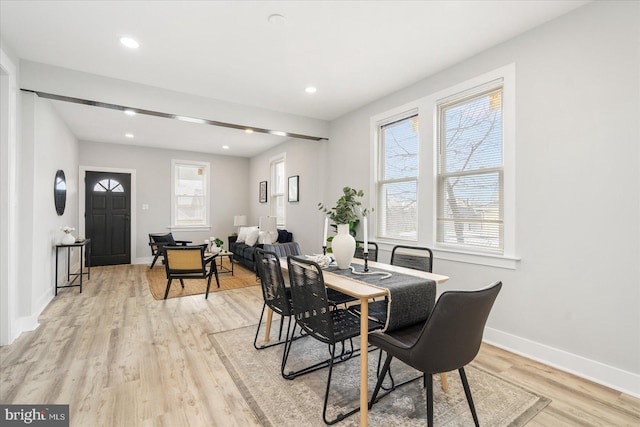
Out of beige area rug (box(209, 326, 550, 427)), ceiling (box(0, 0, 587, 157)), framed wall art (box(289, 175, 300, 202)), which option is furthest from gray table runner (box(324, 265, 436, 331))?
framed wall art (box(289, 175, 300, 202))

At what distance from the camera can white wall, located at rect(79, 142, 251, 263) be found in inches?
264

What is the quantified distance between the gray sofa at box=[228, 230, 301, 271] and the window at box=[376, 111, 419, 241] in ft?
5.75

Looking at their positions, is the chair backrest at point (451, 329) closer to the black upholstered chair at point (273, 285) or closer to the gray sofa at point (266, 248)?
the black upholstered chair at point (273, 285)

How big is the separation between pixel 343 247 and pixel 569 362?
6.24 ft

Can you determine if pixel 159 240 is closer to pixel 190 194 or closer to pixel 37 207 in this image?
pixel 190 194

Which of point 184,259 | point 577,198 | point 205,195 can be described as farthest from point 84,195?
point 577,198

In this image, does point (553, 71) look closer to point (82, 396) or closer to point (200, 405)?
point (200, 405)

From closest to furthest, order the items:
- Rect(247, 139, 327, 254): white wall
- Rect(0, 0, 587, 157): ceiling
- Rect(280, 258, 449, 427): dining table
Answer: Rect(280, 258, 449, 427): dining table → Rect(0, 0, 587, 157): ceiling → Rect(247, 139, 327, 254): white wall

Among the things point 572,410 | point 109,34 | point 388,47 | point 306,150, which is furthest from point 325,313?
point 306,150

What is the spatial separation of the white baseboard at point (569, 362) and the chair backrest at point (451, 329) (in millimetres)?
1437

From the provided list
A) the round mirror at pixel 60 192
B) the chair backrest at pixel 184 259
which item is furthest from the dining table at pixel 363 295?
the round mirror at pixel 60 192

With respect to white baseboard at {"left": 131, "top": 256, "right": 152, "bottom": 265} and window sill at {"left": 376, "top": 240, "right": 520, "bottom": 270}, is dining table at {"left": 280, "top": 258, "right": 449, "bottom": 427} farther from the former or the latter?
white baseboard at {"left": 131, "top": 256, "right": 152, "bottom": 265}

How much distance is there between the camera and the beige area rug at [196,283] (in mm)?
4531

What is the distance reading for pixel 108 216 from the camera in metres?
6.68
